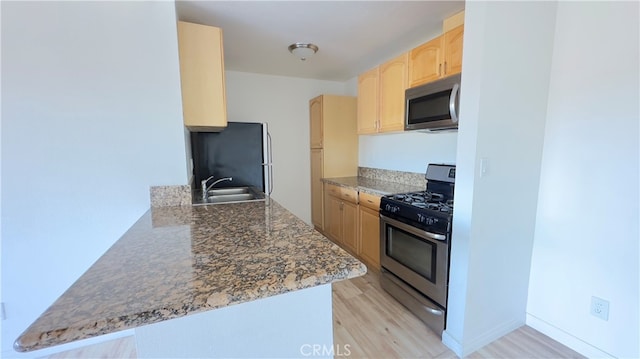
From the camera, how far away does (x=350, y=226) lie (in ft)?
10.1

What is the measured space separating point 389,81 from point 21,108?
264cm

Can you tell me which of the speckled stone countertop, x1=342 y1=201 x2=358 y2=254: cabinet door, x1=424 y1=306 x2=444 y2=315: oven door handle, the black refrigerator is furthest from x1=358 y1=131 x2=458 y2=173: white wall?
the speckled stone countertop

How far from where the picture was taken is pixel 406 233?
203cm

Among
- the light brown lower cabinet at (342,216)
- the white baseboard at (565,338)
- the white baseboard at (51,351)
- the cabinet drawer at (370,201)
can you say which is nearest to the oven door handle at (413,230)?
the cabinet drawer at (370,201)

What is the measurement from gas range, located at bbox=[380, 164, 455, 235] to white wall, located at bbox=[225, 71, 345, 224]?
6.46 ft

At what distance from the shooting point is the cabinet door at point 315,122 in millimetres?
3641

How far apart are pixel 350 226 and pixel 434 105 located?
63.5 inches

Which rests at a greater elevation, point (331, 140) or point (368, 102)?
point (368, 102)

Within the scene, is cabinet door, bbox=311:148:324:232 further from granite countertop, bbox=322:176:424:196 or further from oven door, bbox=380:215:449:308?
oven door, bbox=380:215:449:308

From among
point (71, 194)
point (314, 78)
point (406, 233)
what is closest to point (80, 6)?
point (71, 194)

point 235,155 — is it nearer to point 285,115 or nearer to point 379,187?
point 285,115

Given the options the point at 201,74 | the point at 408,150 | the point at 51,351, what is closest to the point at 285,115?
the point at 408,150

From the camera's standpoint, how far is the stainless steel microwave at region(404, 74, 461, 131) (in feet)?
6.00

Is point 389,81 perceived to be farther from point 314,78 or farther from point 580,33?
point 314,78
